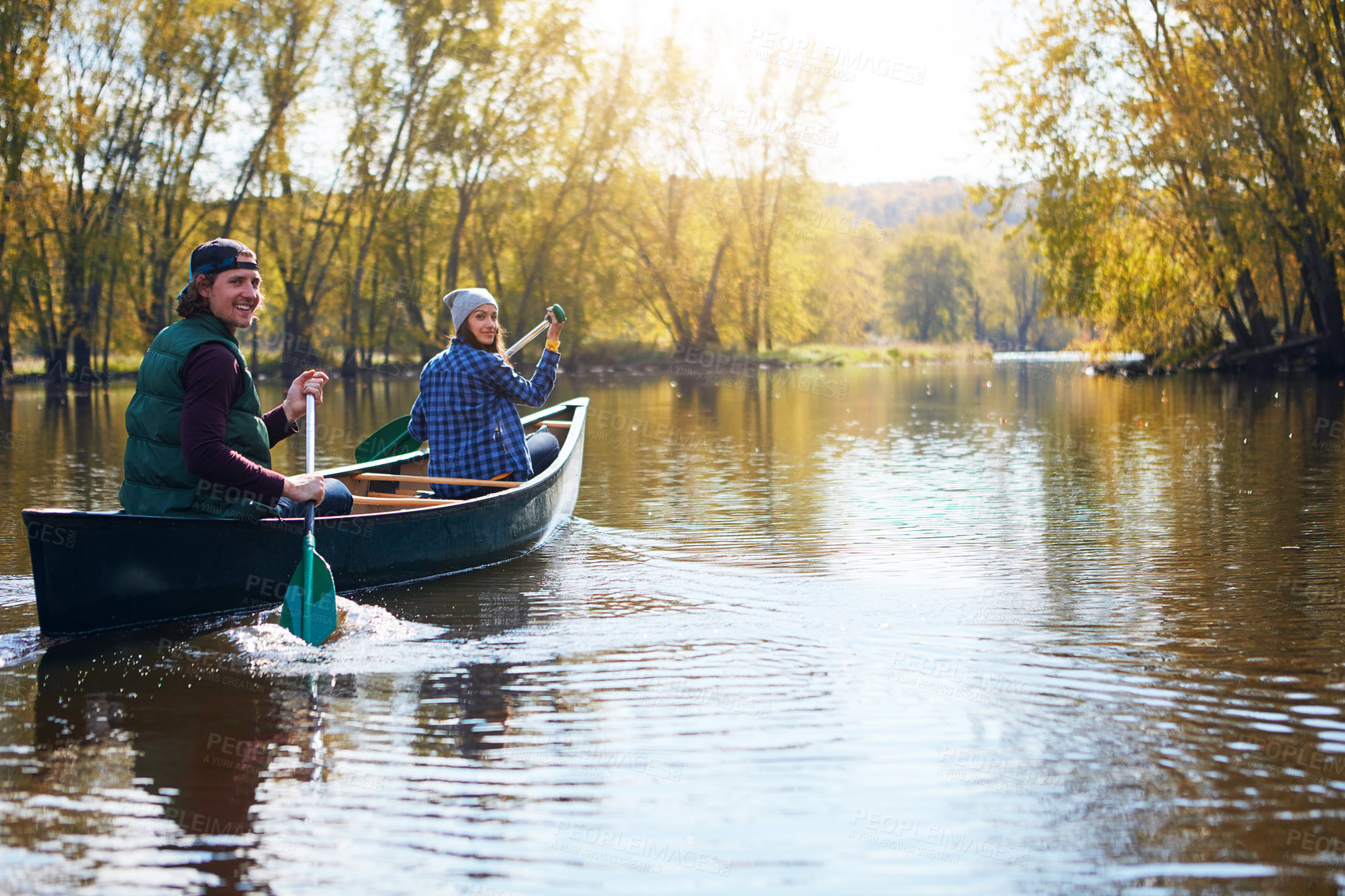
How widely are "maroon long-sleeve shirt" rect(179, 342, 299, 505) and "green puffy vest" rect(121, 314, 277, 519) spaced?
2.1 inches

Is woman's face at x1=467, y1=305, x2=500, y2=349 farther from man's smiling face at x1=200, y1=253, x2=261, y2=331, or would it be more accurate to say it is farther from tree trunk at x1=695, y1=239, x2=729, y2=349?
tree trunk at x1=695, y1=239, x2=729, y2=349

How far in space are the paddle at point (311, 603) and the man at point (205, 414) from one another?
0.33 meters

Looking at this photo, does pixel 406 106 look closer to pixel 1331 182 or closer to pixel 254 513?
pixel 1331 182

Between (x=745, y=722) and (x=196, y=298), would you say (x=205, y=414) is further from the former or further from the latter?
(x=745, y=722)

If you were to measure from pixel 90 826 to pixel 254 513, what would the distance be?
235 cm

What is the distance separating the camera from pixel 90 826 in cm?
314

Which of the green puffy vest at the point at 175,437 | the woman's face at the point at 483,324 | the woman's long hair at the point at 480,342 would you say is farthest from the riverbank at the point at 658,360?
the green puffy vest at the point at 175,437

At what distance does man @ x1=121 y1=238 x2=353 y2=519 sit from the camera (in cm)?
476

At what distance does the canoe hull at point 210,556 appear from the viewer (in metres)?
4.89

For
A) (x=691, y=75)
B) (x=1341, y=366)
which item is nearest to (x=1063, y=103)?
(x=1341, y=366)

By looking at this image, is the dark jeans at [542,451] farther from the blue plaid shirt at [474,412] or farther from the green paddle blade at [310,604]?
the green paddle blade at [310,604]

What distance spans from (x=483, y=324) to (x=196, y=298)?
6.69 ft

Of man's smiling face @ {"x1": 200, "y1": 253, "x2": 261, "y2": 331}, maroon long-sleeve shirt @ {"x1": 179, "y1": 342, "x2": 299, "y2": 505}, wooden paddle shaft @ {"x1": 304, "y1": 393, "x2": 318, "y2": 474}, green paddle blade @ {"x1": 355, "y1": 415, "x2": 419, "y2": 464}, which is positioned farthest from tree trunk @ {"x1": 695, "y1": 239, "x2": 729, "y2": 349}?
maroon long-sleeve shirt @ {"x1": 179, "y1": 342, "x2": 299, "y2": 505}

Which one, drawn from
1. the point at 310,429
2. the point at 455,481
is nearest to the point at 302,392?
the point at 310,429
